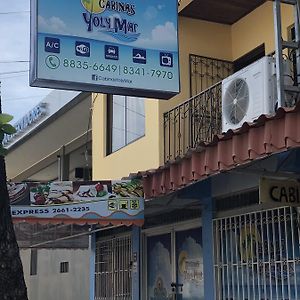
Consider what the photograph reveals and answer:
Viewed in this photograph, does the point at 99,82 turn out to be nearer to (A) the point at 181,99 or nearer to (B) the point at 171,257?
(A) the point at 181,99

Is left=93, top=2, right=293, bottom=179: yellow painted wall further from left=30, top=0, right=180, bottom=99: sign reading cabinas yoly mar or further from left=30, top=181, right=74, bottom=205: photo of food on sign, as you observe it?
left=30, top=181, right=74, bottom=205: photo of food on sign

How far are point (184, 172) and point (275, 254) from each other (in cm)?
168

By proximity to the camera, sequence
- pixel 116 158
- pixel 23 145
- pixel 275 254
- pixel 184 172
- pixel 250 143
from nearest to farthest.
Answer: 1. pixel 250 143
2. pixel 184 172
3. pixel 275 254
4. pixel 116 158
5. pixel 23 145

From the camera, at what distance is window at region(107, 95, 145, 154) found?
447 inches

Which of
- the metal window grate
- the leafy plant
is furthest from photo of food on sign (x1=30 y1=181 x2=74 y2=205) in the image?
the leafy plant

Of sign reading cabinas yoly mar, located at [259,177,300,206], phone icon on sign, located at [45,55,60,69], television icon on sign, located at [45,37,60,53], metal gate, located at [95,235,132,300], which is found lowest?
metal gate, located at [95,235,132,300]

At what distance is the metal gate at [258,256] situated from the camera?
7613 mm

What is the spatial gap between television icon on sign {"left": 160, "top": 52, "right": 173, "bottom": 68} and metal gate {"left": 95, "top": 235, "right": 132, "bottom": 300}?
4.75m

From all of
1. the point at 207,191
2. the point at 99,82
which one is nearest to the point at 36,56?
the point at 99,82

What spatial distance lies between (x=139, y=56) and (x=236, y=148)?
8.68ft

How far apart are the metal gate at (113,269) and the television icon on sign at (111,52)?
5.04 metres

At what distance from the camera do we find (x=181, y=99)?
10.5 metres

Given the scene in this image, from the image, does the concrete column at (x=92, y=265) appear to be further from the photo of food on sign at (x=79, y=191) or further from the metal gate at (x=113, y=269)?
the photo of food on sign at (x=79, y=191)

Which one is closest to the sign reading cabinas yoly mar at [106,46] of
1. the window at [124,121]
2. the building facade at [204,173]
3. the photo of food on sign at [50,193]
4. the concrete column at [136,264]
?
the building facade at [204,173]
